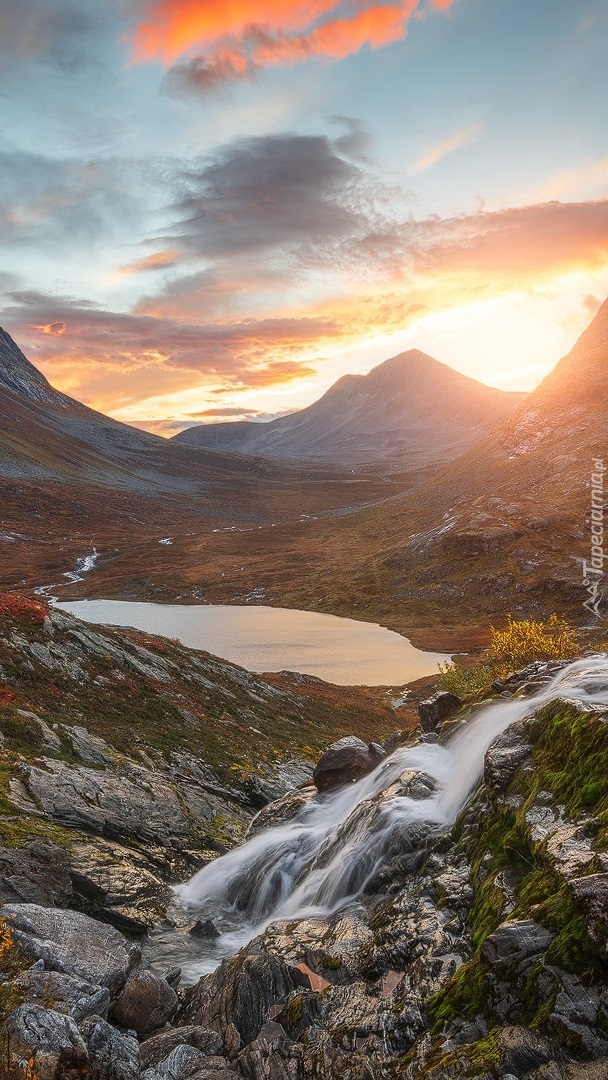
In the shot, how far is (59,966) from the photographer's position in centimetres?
1155

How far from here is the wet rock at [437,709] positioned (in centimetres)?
2261

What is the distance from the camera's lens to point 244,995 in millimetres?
11797

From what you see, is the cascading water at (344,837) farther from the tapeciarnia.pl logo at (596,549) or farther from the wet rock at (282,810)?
the tapeciarnia.pl logo at (596,549)

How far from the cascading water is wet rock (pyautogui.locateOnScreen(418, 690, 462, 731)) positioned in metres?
2.24

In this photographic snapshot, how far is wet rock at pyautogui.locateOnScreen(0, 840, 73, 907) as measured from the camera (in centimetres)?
1392

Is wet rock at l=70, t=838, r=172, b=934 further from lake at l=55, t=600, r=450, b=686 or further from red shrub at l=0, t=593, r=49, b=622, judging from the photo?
lake at l=55, t=600, r=450, b=686

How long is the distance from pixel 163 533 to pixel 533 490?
119 meters

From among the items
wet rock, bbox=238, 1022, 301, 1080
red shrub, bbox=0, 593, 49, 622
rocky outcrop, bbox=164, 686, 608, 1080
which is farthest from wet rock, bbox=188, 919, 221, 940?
red shrub, bbox=0, 593, 49, 622

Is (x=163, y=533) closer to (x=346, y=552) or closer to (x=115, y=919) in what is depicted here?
(x=346, y=552)

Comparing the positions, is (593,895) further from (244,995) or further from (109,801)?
(109,801)

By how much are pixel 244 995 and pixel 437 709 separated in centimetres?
1285

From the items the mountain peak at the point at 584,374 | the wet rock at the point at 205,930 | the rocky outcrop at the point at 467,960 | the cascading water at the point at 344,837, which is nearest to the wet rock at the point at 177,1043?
the rocky outcrop at the point at 467,960

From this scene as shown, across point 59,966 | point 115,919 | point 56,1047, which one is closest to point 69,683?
point 115,919

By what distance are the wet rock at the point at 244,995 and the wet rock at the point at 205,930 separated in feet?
12.9
